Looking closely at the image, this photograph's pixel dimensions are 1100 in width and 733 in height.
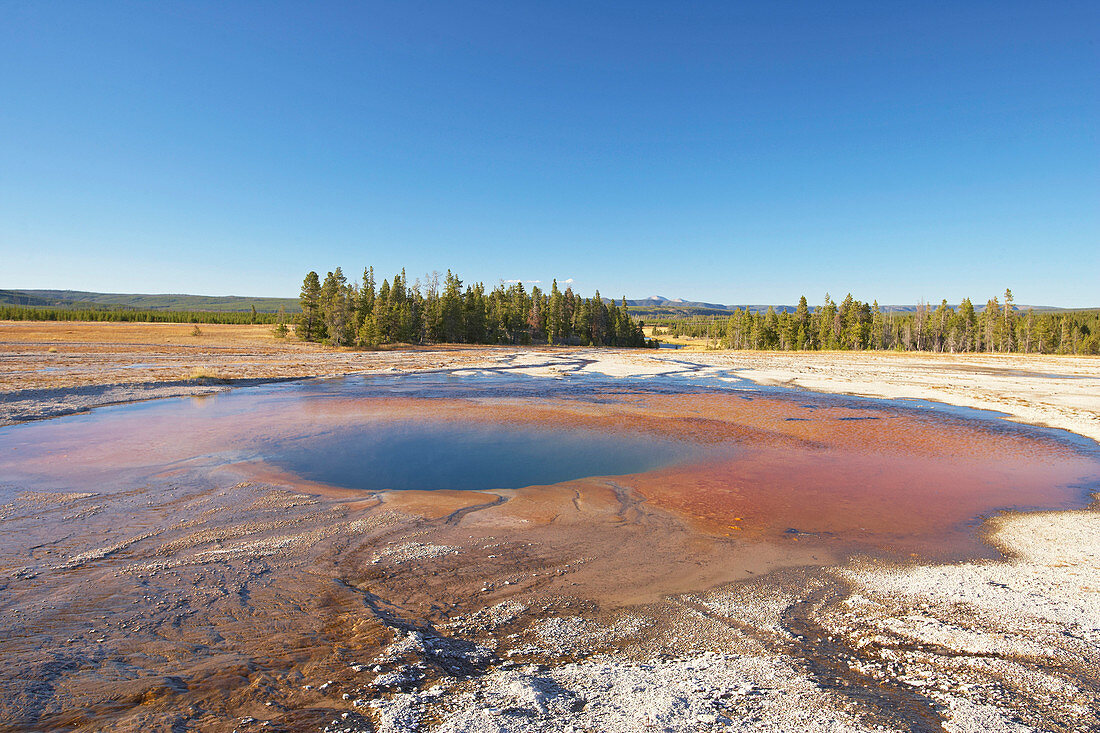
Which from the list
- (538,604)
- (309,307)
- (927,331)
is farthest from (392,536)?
(927,331)

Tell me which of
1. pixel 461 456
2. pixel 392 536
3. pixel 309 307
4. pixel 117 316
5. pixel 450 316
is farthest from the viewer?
pixel 117 316

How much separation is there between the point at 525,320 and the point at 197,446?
85.0m

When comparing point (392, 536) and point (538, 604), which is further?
point (392, 536)

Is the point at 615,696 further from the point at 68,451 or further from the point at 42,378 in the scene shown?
the point at 42,378

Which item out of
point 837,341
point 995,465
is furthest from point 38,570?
point 837,341

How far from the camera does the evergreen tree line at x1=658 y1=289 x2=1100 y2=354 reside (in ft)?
302

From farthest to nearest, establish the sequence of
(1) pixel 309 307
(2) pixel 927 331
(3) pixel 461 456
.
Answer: (2) pixel 927 331, (1) pixel 309 307, (3) pixel 461 456

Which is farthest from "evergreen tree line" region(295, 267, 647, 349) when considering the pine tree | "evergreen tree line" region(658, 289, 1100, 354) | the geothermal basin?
the geothermal basin

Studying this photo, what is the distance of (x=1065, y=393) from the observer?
26.9 metres

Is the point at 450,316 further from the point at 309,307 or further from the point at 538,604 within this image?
the point at 538,604

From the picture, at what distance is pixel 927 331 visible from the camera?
97375mm

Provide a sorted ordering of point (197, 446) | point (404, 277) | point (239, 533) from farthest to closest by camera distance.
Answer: point (404, 277), point (197, 446), point (239, 533)

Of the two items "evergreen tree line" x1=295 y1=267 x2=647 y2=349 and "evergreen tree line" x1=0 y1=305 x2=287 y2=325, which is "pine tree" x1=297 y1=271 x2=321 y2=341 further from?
"evergreen tree line" x1=0 y1=305 x2=287 y2=325

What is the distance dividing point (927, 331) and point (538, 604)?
118 metres
